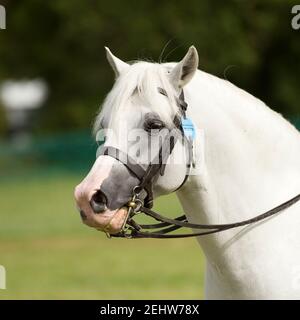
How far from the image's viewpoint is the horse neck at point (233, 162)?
14.6 ft

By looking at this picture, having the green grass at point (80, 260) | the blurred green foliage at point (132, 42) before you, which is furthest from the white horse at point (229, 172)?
the blurred green foliage at point (132, 42)

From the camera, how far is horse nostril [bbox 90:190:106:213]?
4094 millimetres

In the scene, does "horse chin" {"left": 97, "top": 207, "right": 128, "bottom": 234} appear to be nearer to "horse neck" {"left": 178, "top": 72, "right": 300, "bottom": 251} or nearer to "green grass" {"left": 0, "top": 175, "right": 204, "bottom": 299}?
"horse neck" {"left": 178, "top": 72, "right": 300, "bottom": 251}

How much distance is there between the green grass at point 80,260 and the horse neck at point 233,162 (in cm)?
471

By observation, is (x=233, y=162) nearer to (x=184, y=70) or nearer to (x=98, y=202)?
(x=184, y=70)

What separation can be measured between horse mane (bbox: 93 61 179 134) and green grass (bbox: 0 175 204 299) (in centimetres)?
512

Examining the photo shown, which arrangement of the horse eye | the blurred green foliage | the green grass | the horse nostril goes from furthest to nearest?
the blurred green foliage → the green grass → the horse eye → the horse nostril

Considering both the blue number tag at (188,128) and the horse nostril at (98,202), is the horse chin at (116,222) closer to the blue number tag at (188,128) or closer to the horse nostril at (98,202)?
the horse nostril at (98,202)

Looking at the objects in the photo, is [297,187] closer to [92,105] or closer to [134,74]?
[134,74]

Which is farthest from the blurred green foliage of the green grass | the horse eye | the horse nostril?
the horse nostril

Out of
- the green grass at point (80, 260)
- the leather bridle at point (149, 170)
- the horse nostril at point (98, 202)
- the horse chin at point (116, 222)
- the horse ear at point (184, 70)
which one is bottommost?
the horse chin at point (116, 222)

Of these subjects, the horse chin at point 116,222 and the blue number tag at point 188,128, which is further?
the blue number tag at point 188,128

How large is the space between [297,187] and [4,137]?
34.1m

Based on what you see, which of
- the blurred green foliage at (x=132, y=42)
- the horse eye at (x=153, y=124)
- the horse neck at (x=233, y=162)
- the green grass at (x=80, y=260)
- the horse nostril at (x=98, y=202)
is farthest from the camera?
the blurred green foliage at (x=132, y=42)
